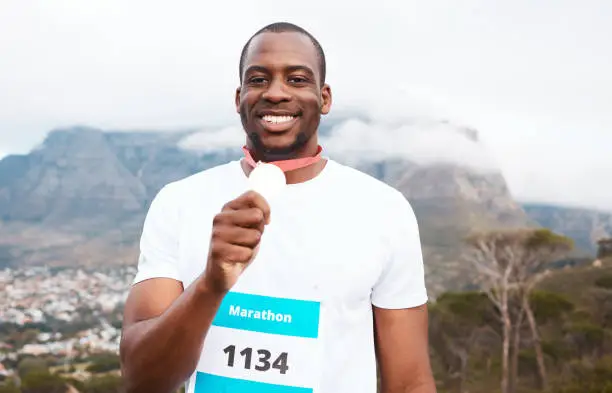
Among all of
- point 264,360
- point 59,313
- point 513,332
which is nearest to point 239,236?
point 264,360

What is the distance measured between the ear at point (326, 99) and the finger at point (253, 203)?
835mm

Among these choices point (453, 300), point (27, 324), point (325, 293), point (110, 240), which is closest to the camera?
point (325, 293)

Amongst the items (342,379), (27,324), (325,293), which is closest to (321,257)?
(325,293)

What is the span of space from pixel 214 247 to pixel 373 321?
2.79ft

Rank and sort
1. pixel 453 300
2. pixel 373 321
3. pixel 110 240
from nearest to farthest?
pixel 373 321 → pixel 453 300 → pixel 110 240

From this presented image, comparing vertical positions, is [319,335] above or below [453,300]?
above

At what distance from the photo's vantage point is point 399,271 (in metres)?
2.22

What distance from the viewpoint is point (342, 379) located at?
2152 millimetres

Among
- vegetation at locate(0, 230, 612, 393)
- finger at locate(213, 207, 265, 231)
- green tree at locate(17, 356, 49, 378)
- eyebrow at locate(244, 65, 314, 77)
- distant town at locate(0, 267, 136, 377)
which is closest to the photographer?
finger at locate(213, 207, 265, 231)

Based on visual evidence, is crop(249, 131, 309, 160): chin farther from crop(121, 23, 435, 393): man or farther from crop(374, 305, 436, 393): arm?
crop(374, 305, 436, 393): arm

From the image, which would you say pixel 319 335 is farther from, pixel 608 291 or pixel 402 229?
pixel 608 291

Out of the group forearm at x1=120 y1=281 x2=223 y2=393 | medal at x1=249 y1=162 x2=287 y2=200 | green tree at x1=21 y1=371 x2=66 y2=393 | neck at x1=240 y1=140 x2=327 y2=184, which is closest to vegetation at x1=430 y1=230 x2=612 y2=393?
green tree at x1=21 y1=371 x2=66 y2=393

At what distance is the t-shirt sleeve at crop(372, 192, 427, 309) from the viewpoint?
2217 millimetres

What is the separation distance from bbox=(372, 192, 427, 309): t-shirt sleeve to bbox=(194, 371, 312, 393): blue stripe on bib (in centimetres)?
40
